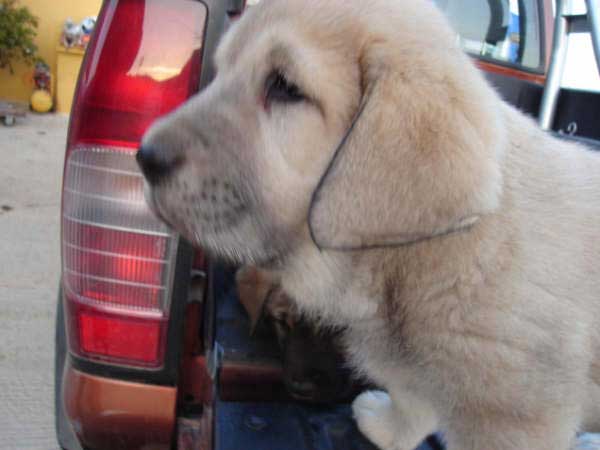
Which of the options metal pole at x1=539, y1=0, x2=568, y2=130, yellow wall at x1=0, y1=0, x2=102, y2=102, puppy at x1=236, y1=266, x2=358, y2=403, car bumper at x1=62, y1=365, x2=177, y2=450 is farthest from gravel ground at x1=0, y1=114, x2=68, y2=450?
yellow wall at x1=0, y1=0, x2=102, y2=102

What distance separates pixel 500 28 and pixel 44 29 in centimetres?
1121

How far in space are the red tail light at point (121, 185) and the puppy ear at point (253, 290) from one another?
0.36m

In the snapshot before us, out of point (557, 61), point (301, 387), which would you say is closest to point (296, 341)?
point (301, 387)

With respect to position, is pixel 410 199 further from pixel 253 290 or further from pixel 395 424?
pixel 395 424

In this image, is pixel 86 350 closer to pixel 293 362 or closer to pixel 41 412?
pixel 293 362

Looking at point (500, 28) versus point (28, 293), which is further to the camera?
point (28, 293)

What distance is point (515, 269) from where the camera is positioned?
1.63 metres

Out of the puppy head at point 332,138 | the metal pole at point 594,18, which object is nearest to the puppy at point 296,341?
the puppy head at point 332,138

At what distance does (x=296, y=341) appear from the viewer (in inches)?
85.4

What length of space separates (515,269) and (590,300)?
0.27 m

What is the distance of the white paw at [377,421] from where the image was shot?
7.60 feet

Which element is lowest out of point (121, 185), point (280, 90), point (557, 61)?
point (121, 185)

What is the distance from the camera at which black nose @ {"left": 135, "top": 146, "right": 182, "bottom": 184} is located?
158 cm

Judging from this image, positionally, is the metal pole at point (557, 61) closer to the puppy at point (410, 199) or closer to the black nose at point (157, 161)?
the puppy at point (410, 199)
